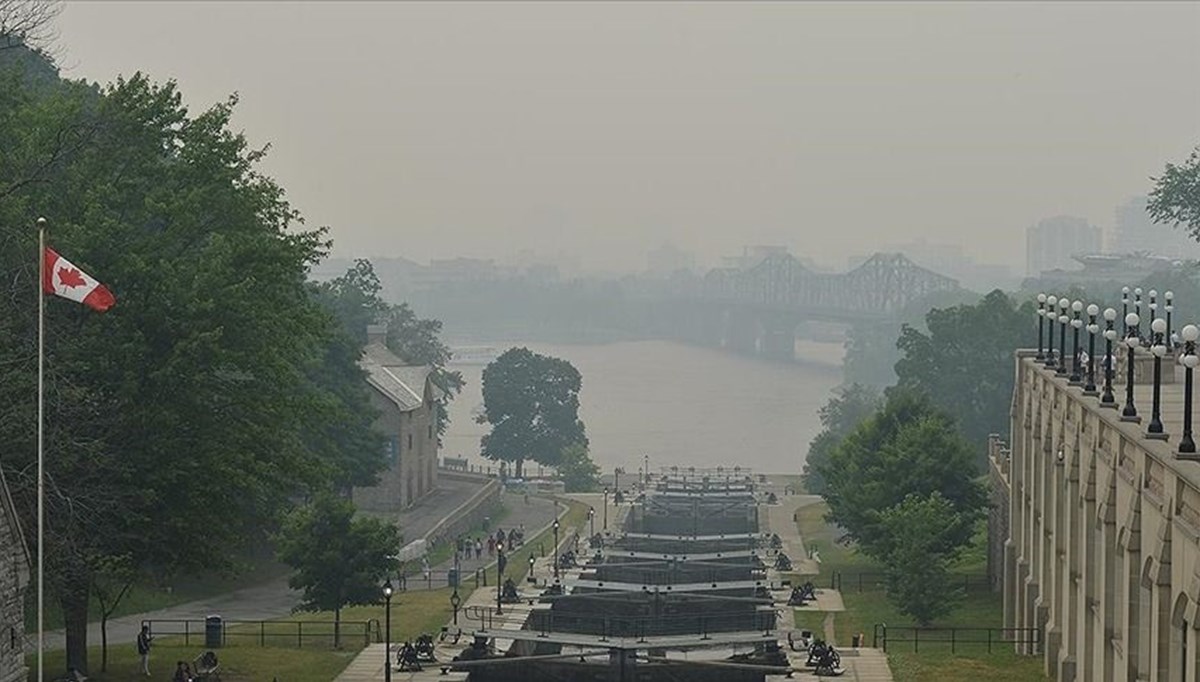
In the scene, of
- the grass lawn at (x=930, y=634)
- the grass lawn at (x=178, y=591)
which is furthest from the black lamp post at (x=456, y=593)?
the grass lawn at (x=930, y=634)

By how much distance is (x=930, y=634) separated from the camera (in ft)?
180

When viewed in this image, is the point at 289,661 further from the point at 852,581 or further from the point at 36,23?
the point at 852,581

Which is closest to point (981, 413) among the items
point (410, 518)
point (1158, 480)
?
point (410, 518)

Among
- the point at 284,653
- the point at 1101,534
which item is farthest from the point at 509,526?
the point at 1101,534

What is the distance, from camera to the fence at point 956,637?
4857cm

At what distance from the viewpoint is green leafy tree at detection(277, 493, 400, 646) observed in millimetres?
52406

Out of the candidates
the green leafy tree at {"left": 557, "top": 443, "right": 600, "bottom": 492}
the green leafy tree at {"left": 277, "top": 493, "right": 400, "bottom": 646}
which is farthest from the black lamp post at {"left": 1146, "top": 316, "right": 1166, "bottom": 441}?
the green leafy tree at {"left": 557, "top": 443, "right": 600, "bottom": 492}

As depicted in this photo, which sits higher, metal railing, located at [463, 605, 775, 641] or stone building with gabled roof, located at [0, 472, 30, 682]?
stone building with gabled roof, located at [0, 472, 30, 682]

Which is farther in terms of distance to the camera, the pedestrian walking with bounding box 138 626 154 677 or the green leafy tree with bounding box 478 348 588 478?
the green leafy tree with bounding box 478 348 588 478

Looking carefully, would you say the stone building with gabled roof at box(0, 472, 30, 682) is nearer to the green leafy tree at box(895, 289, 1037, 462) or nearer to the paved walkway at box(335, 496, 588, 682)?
the paved walkway at box(335, 496, 588, 682)

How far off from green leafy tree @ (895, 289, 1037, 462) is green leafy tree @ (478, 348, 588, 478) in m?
27.1

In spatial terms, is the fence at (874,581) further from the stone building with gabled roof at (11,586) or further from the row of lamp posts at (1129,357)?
the stone building with gabled roof at (11,586)

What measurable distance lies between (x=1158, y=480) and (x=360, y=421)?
51014mm

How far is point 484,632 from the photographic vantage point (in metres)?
49.3
